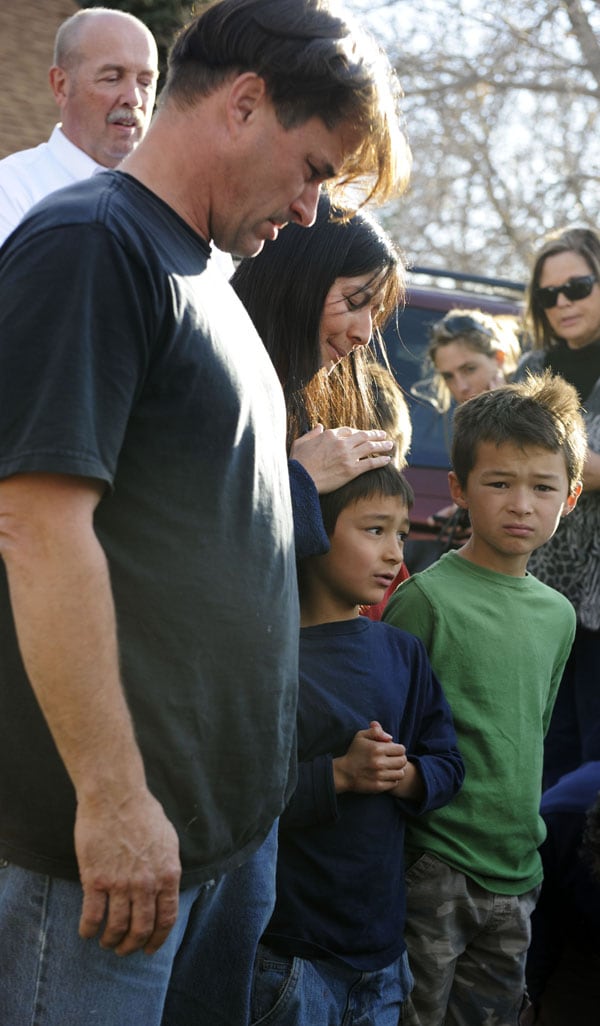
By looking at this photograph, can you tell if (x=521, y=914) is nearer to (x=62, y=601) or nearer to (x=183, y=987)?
(x=183, y=987)

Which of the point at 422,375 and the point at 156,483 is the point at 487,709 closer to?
the point at 156,483

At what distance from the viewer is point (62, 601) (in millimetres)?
1565

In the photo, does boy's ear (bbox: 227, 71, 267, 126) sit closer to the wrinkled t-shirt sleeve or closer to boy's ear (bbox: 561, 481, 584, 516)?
Result: the wrinkled t-shirt sleeve

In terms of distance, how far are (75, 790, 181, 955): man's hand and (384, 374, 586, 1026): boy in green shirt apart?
1276mm

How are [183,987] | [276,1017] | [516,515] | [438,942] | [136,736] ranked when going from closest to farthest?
[136,736], [183,987], [276,1017], [438,942], [516,515]

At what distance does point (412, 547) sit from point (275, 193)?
3817 mm

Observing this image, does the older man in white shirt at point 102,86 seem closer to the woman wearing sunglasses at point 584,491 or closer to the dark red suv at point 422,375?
the woman wearing sunglasses at point 584,491

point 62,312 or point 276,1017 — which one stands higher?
point 62,312

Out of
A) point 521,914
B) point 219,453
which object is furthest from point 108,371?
point 521,914

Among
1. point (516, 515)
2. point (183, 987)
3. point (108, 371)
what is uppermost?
point (108, 371)

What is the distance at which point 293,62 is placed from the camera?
179 cm

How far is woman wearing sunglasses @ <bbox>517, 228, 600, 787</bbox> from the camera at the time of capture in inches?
162

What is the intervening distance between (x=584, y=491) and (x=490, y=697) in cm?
147

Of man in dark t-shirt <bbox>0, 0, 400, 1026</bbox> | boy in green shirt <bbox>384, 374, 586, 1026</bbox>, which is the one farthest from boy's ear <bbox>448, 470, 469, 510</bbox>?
man in dark t-shirt <bbox>0, 0, 400, 1026</bbox>
